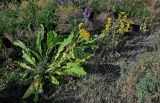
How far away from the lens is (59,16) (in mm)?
6848

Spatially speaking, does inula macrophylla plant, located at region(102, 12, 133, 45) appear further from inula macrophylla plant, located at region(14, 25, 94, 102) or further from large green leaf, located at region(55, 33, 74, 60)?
large green leaf, located at region(55, 33, 74, 60)

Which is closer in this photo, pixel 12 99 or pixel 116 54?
pixel 12 99

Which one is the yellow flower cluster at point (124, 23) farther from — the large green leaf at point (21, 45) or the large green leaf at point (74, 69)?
the large green leaf at point (21, 45)

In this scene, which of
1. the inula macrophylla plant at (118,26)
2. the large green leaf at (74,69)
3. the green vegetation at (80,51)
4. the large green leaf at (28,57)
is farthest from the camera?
the inula macrophylla plant at (118,26)

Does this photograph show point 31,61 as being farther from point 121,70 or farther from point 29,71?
point 121,70

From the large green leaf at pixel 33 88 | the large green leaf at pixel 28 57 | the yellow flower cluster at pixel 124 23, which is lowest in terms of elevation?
the large green leaf at pixel 33 88

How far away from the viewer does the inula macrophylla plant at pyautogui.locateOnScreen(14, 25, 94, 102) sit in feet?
19.2

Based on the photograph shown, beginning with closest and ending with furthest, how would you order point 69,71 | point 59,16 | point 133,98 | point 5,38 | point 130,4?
point 133,98 → point 69,71 → point 5,38 → point 59,16 → point 130,4

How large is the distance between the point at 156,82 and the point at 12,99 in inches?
75.5

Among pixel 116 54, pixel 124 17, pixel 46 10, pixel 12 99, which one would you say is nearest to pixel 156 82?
pixel 116 54

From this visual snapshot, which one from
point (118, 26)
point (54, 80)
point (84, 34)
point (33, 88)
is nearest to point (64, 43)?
point (84, 34)

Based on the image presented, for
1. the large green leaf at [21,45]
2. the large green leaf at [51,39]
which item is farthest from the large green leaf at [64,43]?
the large green leaf at [21,45]

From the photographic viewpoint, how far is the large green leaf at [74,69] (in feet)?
19.0

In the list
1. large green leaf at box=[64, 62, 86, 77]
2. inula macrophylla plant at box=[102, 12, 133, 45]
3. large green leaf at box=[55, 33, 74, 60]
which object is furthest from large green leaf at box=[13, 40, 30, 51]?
inula macrophylla plant at box=[102, 12, 133, 45]
